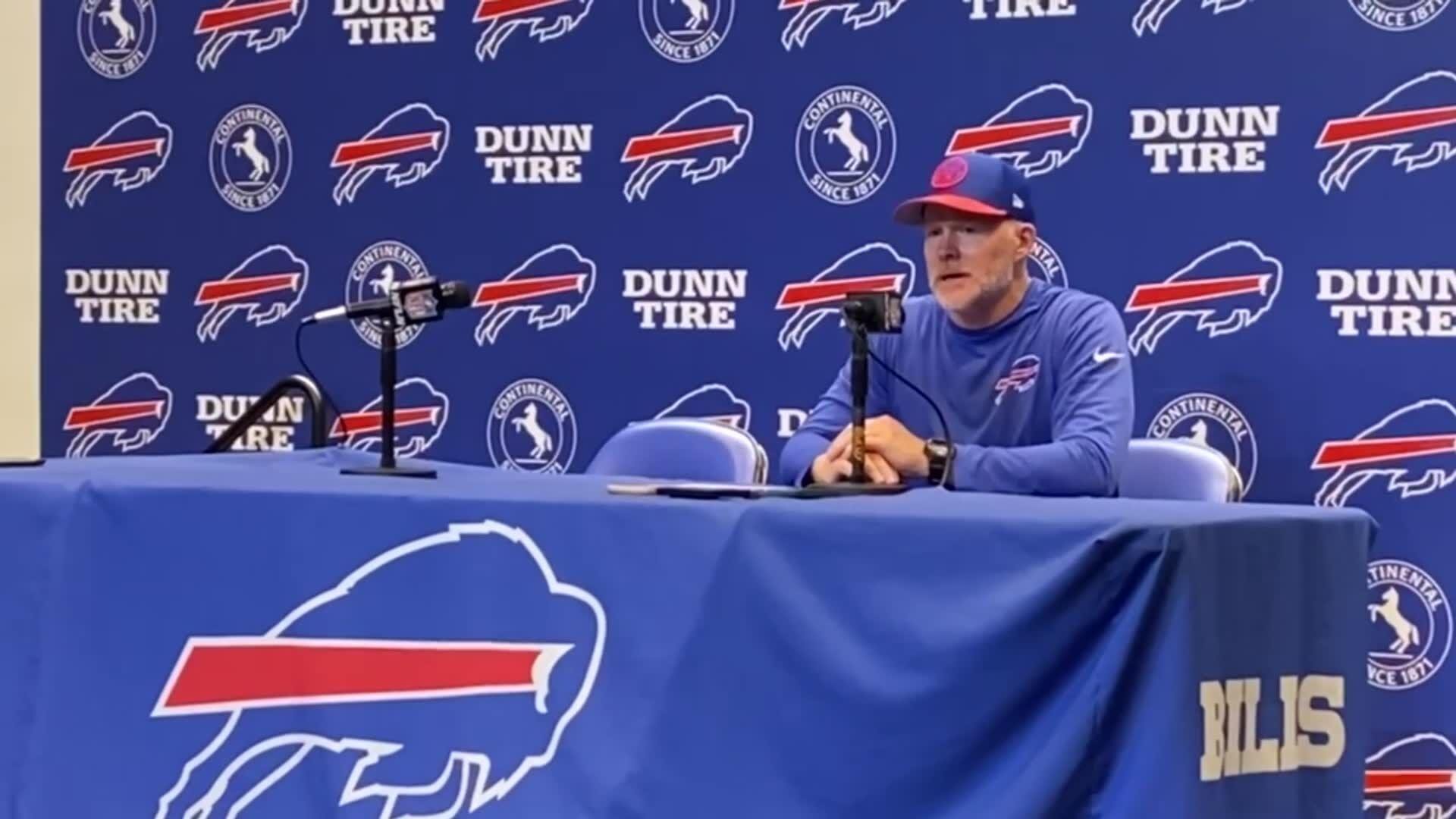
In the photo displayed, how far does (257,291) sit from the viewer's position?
5.01 meters

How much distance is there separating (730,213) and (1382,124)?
1422 millimetres

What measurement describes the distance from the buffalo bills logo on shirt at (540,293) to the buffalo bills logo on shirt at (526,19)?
19.9 inches

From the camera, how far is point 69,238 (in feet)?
17.1

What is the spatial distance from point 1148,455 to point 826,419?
587 millimetres

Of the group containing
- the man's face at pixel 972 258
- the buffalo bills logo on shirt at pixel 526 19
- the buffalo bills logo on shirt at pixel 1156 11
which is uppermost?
the buffalo bills logo on shirt at pixel 526 19

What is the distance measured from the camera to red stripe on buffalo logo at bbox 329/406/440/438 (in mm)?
4824

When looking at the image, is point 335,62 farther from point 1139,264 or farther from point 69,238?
point 1139,264

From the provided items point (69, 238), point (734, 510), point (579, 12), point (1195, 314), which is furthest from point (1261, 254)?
point (69, 238)

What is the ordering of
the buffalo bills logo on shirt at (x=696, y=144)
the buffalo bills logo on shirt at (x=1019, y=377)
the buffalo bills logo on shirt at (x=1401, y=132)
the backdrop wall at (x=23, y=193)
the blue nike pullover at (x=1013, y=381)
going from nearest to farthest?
the blue nike pullover at (x=1013, y=381)
the buffalo bills logo on shirt at (x=1019, y=377)
the buffalo bills logo on shirt at (x=1401, y=132)
the buffalo bills logo on shirt at (x=696, y=144)
the backdrop wall at (x=23, y=193)

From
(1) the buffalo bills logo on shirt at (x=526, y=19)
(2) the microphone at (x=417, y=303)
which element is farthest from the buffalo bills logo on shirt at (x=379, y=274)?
(2) the microphone at (x=417, y=303)

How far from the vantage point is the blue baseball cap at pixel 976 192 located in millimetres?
3521

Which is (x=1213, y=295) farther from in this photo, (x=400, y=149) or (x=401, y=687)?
(x=401, y=687)

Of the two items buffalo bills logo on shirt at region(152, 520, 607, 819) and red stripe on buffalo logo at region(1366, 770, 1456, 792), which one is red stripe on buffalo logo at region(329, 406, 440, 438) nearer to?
buffalo bills logo on shirt at region(152, 520, 607, 819)

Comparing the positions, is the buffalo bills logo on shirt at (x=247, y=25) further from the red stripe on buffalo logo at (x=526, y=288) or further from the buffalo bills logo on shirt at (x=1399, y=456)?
the buffalo bills logo on shirt at (x=1399, y=456)
